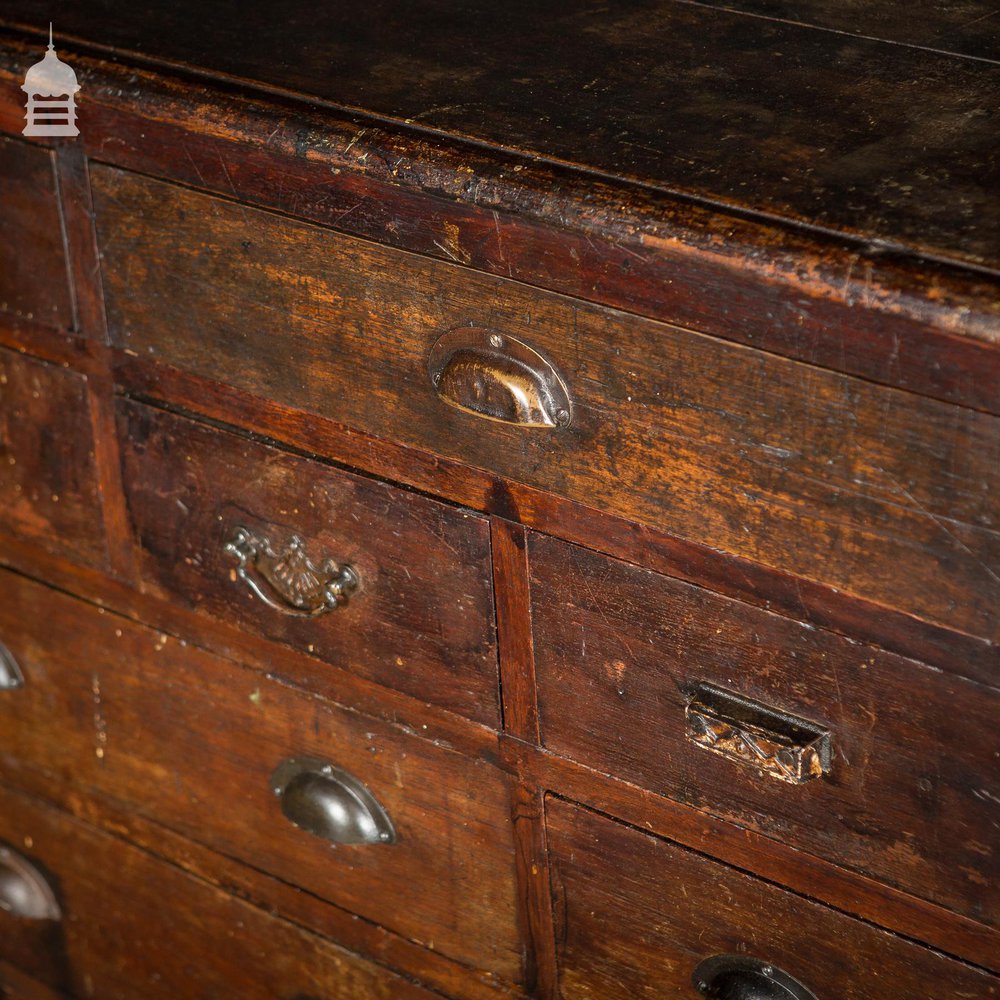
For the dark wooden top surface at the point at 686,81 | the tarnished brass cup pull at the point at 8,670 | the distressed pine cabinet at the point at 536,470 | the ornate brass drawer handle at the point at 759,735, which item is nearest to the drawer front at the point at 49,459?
the distressed pine cabinet at the point at 536,470

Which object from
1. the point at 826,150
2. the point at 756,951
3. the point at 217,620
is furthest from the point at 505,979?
the point at 826,150

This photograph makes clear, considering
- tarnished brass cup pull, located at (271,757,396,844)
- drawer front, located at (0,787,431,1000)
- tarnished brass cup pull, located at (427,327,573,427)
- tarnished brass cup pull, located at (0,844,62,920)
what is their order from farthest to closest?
1. tarnished brass cup pull, located at (0,844,62,920)
2. drawer front, located at (0,787,431,1000)
3. tarnished brass cup pull, located at (271,757,396,844)
4. tarnished brass cup pull, located at (427,327,573,427)

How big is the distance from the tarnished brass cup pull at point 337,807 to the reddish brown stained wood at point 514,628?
0.50ft

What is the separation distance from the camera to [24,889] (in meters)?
1.30

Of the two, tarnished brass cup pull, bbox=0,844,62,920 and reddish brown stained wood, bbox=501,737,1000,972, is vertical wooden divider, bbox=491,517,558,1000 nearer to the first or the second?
reddish brown stained wood, bbox=501,737,1000,972

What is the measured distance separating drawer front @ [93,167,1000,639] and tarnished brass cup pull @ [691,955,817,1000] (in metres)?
0.27

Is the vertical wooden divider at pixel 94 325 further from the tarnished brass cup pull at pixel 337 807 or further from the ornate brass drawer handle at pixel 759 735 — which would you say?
the ornate brass drawer handle at pixel 759 735

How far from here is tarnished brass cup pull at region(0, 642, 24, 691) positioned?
3.89 feet

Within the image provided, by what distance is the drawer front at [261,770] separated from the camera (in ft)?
3.19

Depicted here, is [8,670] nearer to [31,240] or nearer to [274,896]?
[274,896]

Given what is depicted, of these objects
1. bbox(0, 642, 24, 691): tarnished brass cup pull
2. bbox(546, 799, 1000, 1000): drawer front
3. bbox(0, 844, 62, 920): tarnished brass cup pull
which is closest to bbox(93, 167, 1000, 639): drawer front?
bbox(546, 799, 1000, 1000): drawer front

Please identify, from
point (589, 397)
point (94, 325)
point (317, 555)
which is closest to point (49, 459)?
point (94, 325)

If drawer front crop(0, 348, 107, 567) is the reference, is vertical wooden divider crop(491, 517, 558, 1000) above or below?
below

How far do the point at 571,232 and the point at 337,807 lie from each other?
0.47 meters
